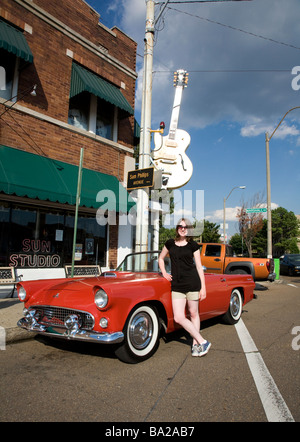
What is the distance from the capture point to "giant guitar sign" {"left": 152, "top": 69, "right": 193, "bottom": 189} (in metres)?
11.1

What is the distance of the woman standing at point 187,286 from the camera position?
12.6ft

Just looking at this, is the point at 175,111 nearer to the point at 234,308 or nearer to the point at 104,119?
the point at 104,119

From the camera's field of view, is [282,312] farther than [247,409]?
Yes

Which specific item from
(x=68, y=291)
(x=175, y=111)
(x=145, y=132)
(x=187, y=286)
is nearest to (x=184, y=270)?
(x=187, y=286)

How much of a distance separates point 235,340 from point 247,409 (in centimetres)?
213

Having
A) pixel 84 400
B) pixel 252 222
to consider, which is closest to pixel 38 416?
pixel 84 400

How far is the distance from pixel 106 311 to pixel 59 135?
726 centimetres

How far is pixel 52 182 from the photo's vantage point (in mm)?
8016

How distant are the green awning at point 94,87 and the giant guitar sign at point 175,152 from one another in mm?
1733

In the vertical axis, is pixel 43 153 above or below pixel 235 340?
above

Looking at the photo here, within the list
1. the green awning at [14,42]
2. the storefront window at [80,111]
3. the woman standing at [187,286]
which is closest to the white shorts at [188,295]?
the woman standing at [187,286]

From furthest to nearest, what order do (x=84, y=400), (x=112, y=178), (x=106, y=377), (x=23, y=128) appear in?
1. (x=112, y=178)
2. (x=23, y=128)
3. (x=106, y=377)
4. (x=84, y=400)

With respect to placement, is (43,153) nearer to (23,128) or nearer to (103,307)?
(23,128)

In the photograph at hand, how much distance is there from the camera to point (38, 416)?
236cm
